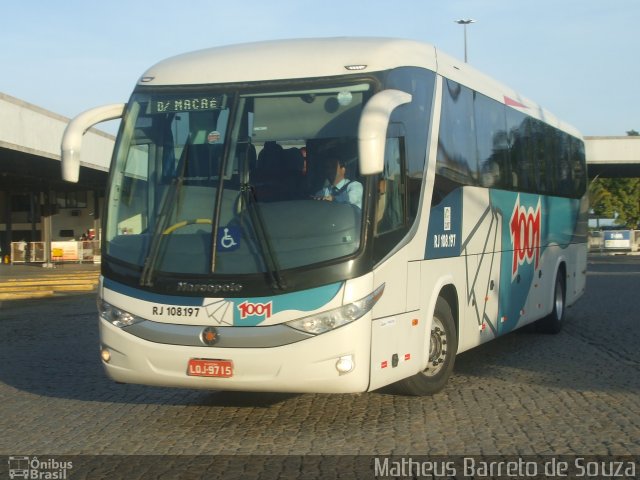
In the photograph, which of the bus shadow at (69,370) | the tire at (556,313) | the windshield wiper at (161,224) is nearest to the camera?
the windshield wiper at (161,224)

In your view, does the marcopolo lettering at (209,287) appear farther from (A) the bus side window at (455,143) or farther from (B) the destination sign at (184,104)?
(A) the bus side window at (455,143)

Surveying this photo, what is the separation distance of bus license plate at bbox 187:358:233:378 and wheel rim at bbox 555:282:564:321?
27.0 ft

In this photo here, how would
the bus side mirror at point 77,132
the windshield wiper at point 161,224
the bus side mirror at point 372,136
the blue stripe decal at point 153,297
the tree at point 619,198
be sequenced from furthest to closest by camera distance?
the tree at point 619,198
the bus side mirror at point 77,132
the windshield wiper at point 161,224
the blue stripe decal at point 153,297
the bus side mirror at point 372,136

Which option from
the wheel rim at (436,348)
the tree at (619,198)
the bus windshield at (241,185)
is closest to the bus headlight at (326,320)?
the bus windshield at (241,185)

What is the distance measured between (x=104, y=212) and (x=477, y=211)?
426cm

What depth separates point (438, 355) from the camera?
30.3 ft

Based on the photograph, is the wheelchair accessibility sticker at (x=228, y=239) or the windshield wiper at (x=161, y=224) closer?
the wheelchair accessibility sticker at (x=228, y=239)

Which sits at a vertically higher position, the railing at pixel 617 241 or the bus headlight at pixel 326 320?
the bus headlight at pixel 326 320

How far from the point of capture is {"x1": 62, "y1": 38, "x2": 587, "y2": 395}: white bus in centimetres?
746

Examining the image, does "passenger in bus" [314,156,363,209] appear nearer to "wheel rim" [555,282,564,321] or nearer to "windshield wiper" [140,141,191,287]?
"windshield wiper" [140,141,191,287]

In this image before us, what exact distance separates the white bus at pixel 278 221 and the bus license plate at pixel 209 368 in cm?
1

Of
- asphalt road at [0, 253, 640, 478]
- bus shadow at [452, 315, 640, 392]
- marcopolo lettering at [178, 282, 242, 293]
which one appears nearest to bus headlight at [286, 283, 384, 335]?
marcopolo lettering at [178, 282, 242, 293]

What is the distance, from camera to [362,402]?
8.99 metres

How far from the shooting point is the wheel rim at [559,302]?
47.9ft
